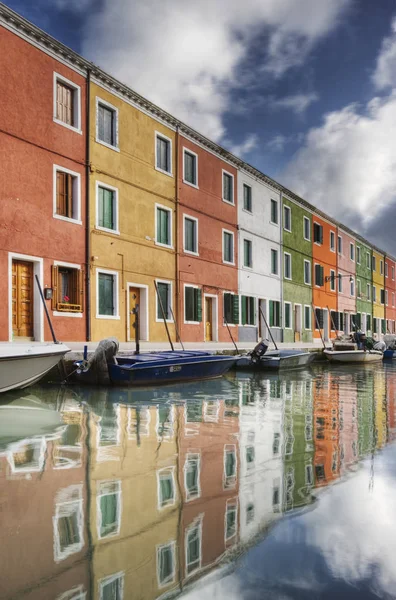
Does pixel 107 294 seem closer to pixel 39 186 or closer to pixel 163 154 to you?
pixel 39 186

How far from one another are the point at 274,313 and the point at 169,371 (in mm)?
17011

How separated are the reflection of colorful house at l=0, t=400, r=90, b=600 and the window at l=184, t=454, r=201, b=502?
2.51ft

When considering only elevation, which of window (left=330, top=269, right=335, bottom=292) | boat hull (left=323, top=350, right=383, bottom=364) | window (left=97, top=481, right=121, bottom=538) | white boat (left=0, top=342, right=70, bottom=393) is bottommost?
boat hull (left=323, top=350, right=383, bottom=364)

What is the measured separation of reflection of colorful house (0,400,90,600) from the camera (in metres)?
2.65

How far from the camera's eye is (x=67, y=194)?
1644cm

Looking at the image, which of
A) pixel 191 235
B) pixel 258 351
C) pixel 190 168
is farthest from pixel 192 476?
pixel 190 168

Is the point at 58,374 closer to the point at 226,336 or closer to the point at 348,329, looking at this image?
the point at 226,336

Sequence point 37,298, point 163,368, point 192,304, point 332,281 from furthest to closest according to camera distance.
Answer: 1. point 332,281
2. point 192,304
3. point 37,298
4. point 163,368

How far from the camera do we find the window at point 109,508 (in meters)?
3.30

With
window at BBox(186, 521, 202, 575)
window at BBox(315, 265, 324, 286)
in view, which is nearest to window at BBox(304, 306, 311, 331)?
window at BBox(315, 265, 324, 286)

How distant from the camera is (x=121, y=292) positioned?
1808 centimetres

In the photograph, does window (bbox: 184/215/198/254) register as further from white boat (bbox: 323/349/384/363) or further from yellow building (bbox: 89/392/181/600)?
yellow building (bbox: 89/392/181/600)

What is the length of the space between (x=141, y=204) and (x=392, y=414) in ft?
42.1

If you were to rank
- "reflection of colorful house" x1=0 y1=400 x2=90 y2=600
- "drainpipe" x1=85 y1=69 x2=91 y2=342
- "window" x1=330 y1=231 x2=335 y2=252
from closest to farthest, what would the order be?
"reflection of colorful house" x1=0 y1=400 x2=90 y2=600 < "drainpipe" x1=85 y1=69 x2=91 y2=342 < "window" x1=330 y1=231 x2=335 y2=252
